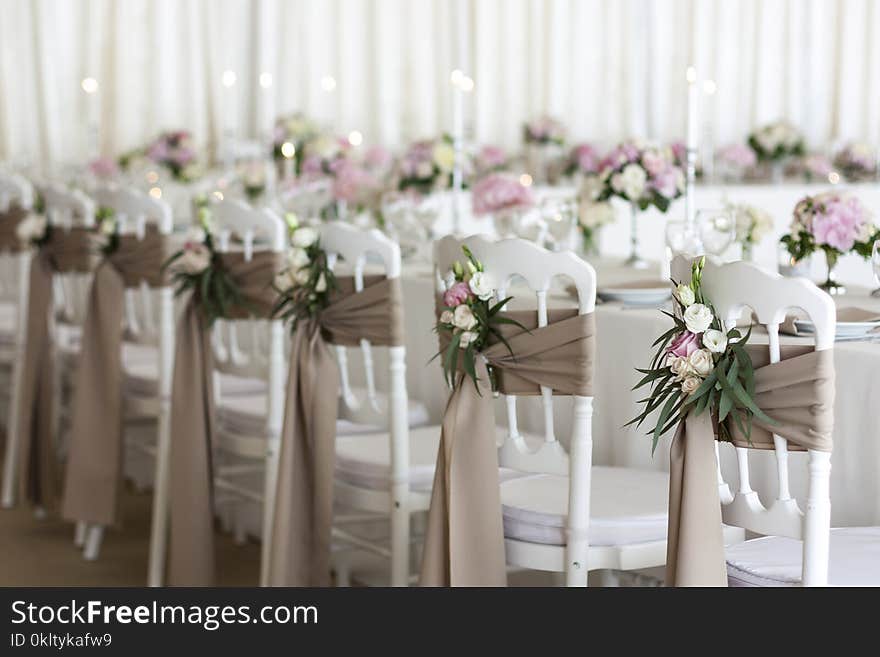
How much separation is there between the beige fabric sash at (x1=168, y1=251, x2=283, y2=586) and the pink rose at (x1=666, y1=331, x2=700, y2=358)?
6.00ft

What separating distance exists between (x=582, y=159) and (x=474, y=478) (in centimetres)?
527

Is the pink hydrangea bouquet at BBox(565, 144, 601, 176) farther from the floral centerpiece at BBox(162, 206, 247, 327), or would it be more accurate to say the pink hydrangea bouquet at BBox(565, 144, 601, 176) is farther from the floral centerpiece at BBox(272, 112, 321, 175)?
the floral centerpiece at BBox(162, 206, 247, 327)

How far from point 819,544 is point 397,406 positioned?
3.78 ft

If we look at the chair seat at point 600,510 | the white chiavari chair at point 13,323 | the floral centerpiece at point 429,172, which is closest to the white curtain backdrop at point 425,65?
the white chiavari chair at point 13,323

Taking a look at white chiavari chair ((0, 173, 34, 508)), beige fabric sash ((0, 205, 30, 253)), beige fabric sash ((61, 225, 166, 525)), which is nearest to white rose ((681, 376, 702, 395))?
beige fabric sash ((61, 225, 166, 525))

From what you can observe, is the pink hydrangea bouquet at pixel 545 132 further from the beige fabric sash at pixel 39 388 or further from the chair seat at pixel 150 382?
the chair seat at pixel 150 382

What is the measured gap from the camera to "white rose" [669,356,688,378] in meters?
2.17

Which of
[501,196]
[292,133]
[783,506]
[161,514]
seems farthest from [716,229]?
[292,133]

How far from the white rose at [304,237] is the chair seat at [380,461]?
0.50 meters

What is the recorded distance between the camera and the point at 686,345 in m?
2.18

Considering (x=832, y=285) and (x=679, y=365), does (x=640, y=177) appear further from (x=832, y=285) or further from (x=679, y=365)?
(x=679, y=365)

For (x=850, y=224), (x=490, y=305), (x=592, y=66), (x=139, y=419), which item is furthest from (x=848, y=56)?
(x=490, y=305)

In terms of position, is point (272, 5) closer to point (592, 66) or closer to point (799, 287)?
point (592, 66)

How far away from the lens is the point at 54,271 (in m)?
4.73
